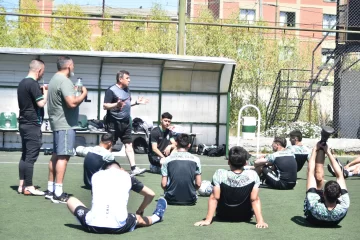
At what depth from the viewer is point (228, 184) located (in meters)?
8.81

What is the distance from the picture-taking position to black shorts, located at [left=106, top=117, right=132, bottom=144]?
12.8m

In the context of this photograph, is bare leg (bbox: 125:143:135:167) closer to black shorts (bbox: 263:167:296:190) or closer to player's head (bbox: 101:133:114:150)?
player's head (bbox: 101:133:114:150)

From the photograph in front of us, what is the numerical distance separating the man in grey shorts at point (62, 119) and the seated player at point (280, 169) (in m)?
3.49

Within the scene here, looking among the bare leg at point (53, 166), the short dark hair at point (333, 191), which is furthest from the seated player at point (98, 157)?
the short dark hair at point (333, 191)

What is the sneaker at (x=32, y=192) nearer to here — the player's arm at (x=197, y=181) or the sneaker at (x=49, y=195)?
the sneaker at (x=49, y=195)

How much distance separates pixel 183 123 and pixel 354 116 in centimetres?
691

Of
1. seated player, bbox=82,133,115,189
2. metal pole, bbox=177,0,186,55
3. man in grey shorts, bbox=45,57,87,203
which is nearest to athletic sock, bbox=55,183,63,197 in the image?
man in grey shorts, bbox=45,57,87,203

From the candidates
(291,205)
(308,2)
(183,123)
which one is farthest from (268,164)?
(308,2)

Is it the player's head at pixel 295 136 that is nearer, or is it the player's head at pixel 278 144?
the player's head at pixel 278 144

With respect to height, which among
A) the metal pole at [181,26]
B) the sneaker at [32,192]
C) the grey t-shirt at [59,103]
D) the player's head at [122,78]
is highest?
the metal pole at [181,26]

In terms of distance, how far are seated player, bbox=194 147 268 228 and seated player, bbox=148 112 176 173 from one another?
185 inches

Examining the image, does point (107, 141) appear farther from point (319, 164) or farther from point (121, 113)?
point (319, 164)

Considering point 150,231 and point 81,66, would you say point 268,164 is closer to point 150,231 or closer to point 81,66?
point 150,231

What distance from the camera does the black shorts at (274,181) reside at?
1210cm
